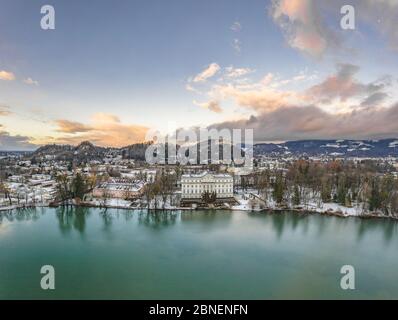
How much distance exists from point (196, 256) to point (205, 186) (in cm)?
598

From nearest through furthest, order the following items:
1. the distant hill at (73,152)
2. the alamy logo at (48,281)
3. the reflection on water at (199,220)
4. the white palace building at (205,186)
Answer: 1. the alamy logo at (48,281)
2. the reflection on water at (199,220)
3. the white palace building at (205,186)
4. the distant hill at (73,152)

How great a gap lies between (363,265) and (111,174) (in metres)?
15.1

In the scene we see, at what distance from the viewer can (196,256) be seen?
5.43 meters

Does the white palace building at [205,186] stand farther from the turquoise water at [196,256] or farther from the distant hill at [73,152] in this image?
the distant hill at [73,152]

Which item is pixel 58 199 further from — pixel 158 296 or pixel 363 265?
pixel 363 265

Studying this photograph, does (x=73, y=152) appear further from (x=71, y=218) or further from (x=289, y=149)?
(x=289, y=149)

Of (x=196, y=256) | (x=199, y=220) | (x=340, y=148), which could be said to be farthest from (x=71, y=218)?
(x=340, y=148)

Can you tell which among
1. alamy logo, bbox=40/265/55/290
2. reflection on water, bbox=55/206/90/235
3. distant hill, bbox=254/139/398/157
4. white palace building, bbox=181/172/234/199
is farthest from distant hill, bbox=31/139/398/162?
alamy logo, bbox=40/265/55/290

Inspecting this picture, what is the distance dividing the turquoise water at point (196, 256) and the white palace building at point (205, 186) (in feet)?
8.35

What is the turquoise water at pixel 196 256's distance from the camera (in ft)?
13.6

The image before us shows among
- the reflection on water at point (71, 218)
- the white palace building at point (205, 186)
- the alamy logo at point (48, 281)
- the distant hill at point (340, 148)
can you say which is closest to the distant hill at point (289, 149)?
the distant hill at point (340, 148)

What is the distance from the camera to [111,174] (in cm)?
1712

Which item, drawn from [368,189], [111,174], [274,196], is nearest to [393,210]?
[368,189]

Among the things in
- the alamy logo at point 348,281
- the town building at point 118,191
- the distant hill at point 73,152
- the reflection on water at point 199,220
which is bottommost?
the alamy logo at point 348,281
